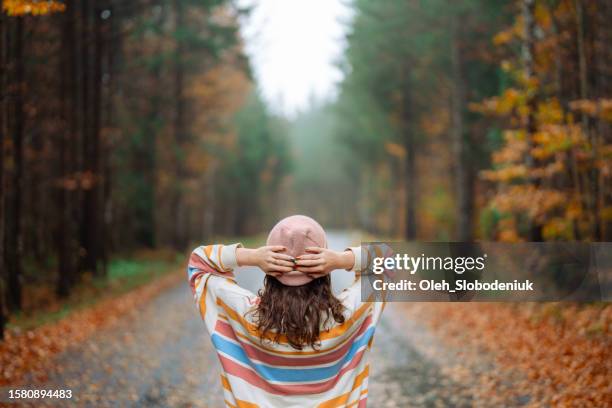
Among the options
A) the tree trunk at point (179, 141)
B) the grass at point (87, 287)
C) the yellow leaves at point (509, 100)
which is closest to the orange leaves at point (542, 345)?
the yellow leaves at point (509, 100)

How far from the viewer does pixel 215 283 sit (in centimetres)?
264

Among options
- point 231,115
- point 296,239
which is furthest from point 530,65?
point 231,115

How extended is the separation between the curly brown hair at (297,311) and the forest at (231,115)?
6.92m

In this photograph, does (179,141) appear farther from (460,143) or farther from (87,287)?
(460,143)

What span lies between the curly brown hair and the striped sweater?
0.05 m

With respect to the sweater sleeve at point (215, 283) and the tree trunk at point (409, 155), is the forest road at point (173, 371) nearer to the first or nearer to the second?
the sweater sleeve at point (215, 283)

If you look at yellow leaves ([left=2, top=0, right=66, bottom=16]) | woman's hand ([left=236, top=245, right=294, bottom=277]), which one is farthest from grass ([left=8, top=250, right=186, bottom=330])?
woman's hand ([left=236, top=245, right=294, bottom=277])

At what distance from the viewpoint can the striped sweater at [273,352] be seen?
8.43 ft

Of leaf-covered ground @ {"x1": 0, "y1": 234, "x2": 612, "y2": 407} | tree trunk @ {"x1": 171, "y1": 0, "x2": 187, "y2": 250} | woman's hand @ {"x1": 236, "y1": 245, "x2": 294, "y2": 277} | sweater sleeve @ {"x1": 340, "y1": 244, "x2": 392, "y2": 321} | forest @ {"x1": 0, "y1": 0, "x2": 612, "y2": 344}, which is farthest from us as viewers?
tree trunk @ {"x1": 171, "y1": 0, "x2": 187, "y2": 250}

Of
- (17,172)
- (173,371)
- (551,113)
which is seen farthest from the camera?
(17,172)

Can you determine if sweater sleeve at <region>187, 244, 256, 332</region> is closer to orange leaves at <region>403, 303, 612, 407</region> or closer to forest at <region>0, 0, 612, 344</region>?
orange leaves at <region>403, 303, 612, 407</region>

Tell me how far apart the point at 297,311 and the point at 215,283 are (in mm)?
422

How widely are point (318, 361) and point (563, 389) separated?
544 centimetres

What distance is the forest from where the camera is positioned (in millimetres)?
11406
